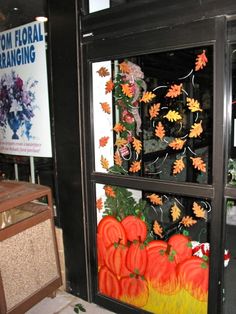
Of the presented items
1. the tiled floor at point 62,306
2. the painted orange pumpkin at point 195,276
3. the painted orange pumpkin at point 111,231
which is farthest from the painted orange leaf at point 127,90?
the tiled floor at point 62,306

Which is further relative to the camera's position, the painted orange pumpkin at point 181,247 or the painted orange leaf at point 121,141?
the painted orange leaf at point 121,141

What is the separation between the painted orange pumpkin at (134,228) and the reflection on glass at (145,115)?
1.26 feet

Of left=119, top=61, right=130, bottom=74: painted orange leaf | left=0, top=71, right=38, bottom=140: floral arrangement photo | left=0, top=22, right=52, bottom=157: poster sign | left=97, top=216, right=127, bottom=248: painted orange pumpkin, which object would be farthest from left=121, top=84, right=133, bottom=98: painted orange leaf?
left=97, top=216, right=127, bottom=248: painted orange pumpkin

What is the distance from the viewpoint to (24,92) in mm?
2777

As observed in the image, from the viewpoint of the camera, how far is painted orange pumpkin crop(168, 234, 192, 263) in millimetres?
2033

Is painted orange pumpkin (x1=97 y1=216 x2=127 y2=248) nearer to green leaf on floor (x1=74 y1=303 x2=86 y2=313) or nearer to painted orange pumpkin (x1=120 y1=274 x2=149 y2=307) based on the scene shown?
painted orange pumpkin (x1=120 y1=274 x2=149 y2=307)

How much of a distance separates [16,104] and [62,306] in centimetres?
189

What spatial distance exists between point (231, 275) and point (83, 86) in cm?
226

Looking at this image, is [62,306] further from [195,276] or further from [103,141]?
[103,141]

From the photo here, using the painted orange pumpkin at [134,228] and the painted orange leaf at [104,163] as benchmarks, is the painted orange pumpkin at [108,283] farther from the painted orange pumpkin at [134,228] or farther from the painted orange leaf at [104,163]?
the painted orange leaf at [104,163]

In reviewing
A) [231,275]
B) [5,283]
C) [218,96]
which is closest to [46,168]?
[5,283]

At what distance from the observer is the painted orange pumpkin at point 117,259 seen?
235 centimetres

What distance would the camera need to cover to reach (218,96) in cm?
174

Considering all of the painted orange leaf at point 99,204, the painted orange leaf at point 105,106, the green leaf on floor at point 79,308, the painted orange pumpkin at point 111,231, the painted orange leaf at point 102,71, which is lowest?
the green leaf on floor at point 79,308
